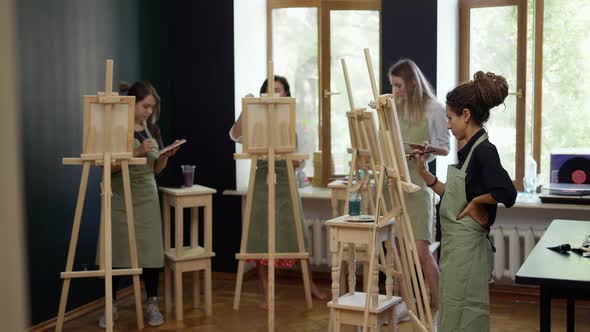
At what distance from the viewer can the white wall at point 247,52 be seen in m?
5.74

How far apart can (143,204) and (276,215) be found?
93 centimetres

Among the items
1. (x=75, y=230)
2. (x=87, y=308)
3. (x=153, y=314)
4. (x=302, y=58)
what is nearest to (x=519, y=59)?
(x=302, y=58)

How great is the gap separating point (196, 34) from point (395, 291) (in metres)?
2.64

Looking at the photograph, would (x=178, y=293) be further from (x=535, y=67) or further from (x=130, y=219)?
(x=535, y=67)

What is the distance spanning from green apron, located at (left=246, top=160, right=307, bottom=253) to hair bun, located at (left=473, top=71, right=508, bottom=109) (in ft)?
7.69

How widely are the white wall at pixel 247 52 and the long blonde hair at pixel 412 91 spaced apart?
171 cm

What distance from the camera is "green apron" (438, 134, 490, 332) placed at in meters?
2.75

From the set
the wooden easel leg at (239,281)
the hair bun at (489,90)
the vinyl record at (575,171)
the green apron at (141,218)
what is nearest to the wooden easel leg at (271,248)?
the wooden easel leg at (239,281)

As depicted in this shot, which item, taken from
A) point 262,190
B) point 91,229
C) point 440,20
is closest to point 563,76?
point 440,20

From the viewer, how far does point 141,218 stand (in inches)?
181

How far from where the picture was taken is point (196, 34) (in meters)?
5.82

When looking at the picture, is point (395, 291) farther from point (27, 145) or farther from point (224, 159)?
point (27, 145)

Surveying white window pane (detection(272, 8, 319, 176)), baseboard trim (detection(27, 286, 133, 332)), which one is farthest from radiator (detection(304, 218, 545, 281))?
baseboard trim (detection(27, 286, 133, 332))

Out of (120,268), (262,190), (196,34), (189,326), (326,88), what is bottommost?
(189,326)
